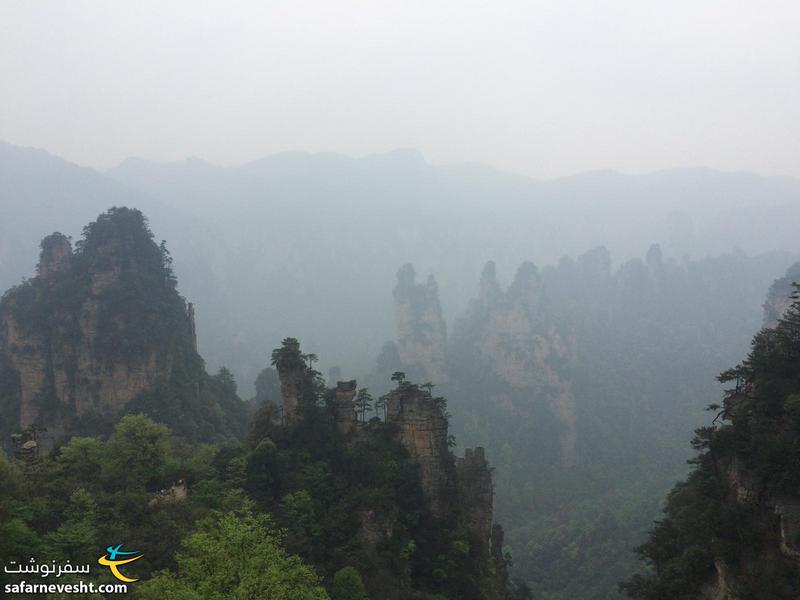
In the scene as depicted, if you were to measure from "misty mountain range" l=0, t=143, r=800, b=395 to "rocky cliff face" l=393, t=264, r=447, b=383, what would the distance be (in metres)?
18.8

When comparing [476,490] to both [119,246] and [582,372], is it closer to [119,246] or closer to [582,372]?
[119,246]

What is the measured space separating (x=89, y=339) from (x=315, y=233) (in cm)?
10766

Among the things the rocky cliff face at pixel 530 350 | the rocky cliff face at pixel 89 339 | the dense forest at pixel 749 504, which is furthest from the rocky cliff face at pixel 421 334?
the dense forest at pixel 749 504

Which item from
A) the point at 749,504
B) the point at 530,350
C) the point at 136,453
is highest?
the point at 530,350

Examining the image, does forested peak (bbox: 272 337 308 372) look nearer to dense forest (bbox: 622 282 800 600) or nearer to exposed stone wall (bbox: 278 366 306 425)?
exposed stone wall (bbox: 278 366 306 425)

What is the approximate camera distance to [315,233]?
150000mm

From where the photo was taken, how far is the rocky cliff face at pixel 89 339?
143 ft

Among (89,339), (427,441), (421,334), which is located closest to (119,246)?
(89,339)

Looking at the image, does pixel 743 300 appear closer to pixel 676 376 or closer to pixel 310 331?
pixel 676 376

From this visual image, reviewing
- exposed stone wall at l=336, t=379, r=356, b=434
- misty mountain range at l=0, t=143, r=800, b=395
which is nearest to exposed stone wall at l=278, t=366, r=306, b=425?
exposed stone wall at l=336, t=379, r=356, b=434

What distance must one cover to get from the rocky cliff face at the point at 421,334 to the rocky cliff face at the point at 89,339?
141ft

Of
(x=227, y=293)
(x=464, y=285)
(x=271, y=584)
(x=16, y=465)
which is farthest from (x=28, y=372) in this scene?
(x=464, y=285)

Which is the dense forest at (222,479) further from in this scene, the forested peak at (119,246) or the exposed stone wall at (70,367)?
the forested peak at (119,246)

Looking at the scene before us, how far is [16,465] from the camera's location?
80.9ft
